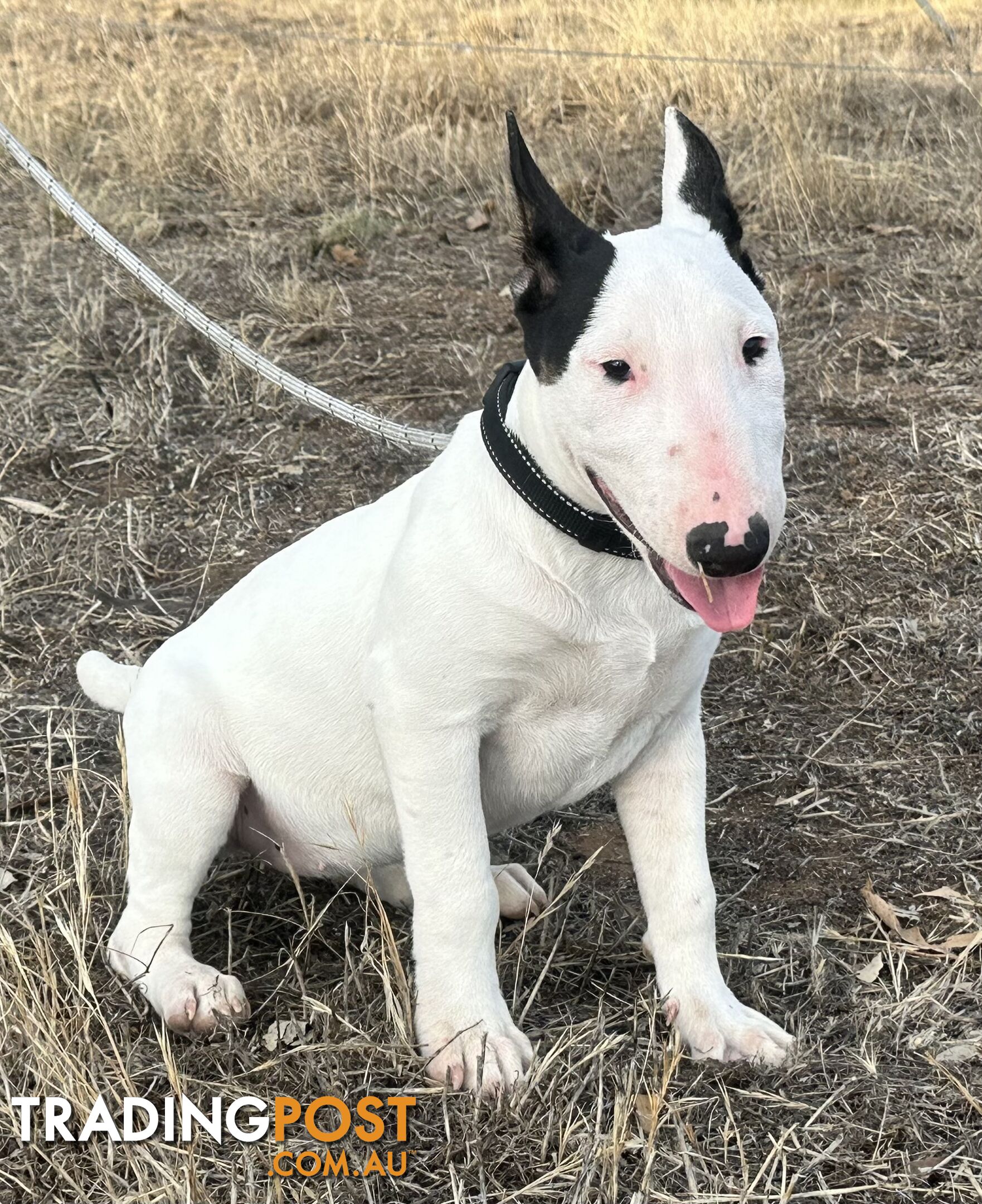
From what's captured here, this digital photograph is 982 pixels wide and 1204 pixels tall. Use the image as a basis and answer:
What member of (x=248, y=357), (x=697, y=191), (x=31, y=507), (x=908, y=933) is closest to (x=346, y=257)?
(x=248, y=357)

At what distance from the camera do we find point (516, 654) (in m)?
2.27

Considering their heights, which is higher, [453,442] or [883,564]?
[453,442]

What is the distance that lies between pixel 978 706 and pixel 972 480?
46.3 inches

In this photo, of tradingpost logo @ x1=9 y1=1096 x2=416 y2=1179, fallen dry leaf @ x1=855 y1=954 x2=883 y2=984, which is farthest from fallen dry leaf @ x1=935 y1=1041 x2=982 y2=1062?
tradingpost logo @ x1=9 y1=1096 x2=416 y2=1179

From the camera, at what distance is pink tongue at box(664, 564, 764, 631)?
2033 millimetres

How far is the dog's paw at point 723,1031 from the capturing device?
2494 millimetres

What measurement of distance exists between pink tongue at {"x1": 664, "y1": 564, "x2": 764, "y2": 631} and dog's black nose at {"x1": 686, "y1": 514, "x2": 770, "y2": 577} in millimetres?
101

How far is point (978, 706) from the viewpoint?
357 cm

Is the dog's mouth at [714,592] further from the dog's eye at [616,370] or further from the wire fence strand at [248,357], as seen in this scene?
the wire fence strand at [248,357]

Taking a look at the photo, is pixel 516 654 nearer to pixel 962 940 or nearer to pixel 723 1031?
pixel 723 1031

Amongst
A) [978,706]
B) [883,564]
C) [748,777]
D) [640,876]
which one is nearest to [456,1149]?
[640,876]

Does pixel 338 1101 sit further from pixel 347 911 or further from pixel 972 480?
pixel 972 480

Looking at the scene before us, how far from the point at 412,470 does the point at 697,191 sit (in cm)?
259

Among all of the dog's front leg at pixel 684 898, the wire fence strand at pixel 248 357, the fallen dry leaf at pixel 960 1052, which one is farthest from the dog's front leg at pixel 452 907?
the wire fence strand at pixel 248 357
